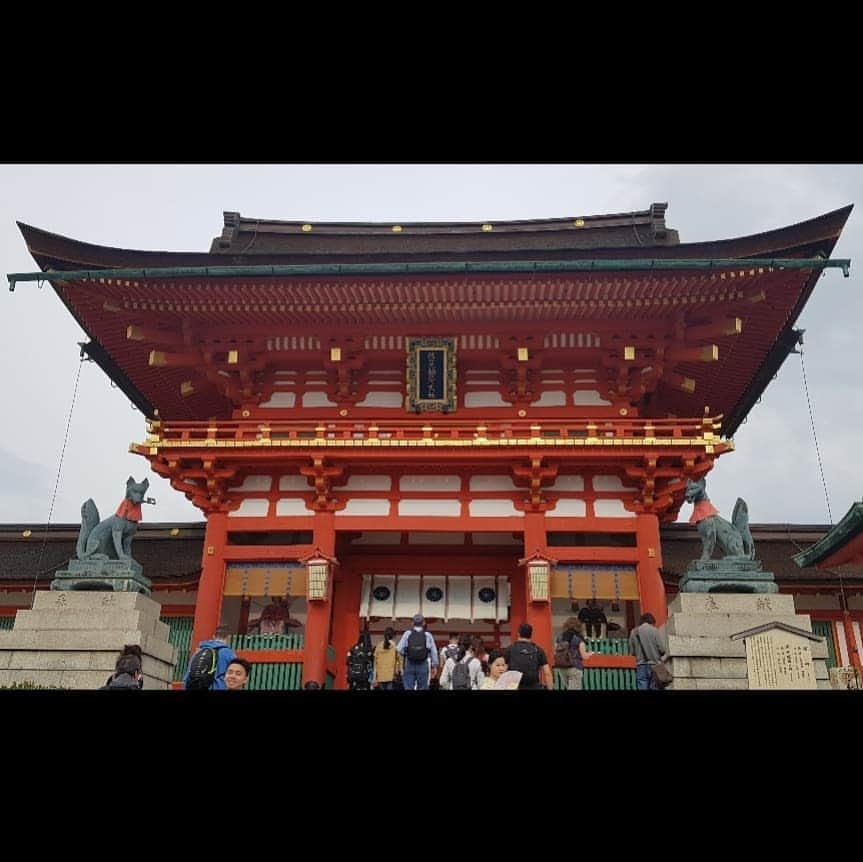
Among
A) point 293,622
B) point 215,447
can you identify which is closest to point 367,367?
point 215,447

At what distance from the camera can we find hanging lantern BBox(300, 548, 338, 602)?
15359mm

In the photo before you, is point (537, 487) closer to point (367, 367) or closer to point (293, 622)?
point (367, 367)

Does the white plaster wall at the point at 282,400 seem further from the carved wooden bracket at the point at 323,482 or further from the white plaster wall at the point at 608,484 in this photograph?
the white plaster wall at the point at 608,484

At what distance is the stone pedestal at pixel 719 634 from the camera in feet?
39.7

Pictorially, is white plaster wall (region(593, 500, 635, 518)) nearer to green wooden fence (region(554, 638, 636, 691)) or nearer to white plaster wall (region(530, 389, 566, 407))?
white plaster wall (region(530, 389, 566, 407))

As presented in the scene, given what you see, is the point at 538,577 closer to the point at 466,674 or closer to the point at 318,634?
the point at 318,634

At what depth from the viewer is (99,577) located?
46.5 ft

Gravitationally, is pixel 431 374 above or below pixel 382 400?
above

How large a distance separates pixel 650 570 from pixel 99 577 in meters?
9.86

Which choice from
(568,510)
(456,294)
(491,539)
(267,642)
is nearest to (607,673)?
(568,510)

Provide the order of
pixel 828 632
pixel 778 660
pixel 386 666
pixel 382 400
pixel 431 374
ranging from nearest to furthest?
pixel 778 660, pixel 386 666, pixel 431 374, pixel 382 400, pixel 828 632

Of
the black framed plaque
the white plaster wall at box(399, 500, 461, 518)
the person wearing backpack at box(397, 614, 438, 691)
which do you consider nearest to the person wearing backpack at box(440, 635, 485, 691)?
the person wearing backpack at box(397, 614, 438, 691)

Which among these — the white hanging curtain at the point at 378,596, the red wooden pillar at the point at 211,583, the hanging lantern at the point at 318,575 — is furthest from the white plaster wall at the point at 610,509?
the red wooden pillar at the point at 211,583

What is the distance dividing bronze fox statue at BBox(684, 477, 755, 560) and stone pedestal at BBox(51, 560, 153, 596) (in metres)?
9.62
